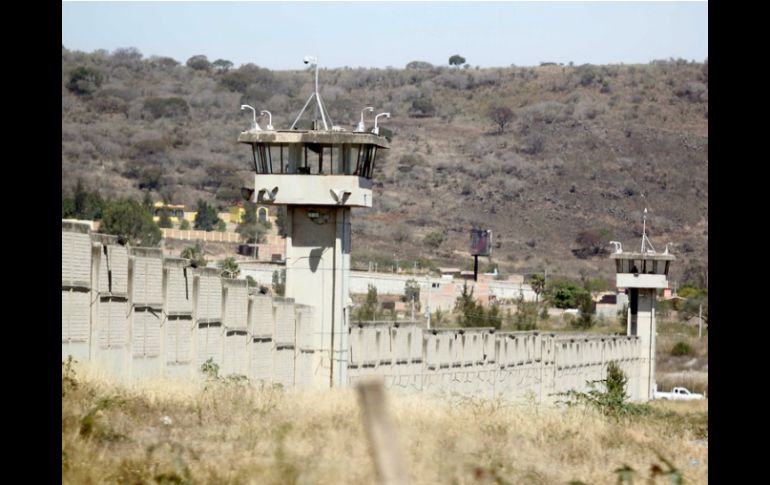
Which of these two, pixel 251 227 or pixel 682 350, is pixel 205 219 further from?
pixel 682 350

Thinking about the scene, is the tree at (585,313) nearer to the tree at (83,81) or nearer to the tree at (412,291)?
the tree at (412,291)

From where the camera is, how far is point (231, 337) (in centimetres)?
2783

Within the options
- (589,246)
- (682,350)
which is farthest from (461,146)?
(682,350)

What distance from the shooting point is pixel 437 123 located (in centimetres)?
14625

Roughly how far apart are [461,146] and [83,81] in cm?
4119

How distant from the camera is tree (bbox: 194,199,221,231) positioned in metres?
106

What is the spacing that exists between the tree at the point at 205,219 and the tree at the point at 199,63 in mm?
67050

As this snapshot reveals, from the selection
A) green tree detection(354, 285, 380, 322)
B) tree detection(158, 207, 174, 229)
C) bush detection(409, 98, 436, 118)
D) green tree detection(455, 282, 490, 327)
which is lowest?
green tree detection(455, 282, 490, 327)

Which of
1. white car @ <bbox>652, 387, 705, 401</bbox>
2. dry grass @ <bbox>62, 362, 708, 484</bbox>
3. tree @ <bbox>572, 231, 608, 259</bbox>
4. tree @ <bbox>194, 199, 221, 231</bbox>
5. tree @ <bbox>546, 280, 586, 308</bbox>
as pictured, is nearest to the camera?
dry grass @ <bbox>62, 362, 708, 484</bbox>

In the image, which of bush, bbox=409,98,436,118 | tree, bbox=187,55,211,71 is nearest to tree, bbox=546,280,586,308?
bush, bbox=409,98,436,118

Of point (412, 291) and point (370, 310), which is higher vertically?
point (412, 291)

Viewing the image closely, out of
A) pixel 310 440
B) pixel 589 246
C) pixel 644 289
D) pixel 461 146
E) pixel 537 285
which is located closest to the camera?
pixel 310 440

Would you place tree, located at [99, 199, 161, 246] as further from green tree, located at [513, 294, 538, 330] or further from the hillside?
the hillside

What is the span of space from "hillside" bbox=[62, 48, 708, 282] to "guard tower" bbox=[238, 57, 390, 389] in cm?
6525
